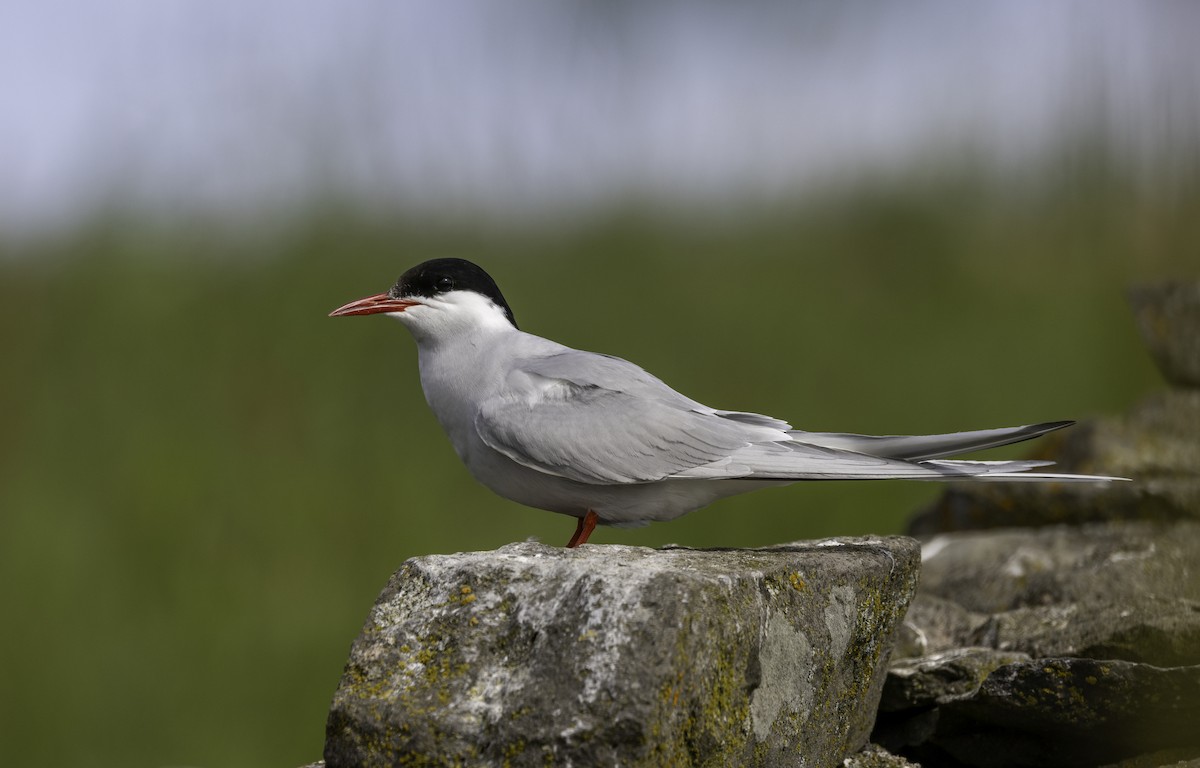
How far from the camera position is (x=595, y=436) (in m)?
2.42

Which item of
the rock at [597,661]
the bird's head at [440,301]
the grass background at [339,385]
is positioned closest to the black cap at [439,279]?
the bird's head at [440,301]

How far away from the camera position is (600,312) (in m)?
5.77

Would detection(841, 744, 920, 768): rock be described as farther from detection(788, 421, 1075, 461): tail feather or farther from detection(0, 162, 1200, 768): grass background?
detection(0, 162, 1200, 768): grass background

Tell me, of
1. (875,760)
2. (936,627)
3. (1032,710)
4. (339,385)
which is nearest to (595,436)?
(875,760)

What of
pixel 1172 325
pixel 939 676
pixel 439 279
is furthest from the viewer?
pixel 1172 325

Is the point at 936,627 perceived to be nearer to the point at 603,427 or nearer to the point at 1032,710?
the point at 1032,710

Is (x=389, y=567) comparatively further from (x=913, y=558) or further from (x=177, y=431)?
(x=913, y=558)

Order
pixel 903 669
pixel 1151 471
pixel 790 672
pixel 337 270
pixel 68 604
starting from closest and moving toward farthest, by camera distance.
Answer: pixel 790 672 → pixel 903 669 → pixel 1151 471 → pixel 68 604 → pixel 337 270

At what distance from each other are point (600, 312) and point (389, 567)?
66.2 inches

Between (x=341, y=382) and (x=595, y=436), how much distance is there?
132 inches

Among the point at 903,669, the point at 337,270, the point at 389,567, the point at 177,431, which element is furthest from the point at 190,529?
the point at 903,669

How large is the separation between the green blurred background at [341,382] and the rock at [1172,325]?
35cm

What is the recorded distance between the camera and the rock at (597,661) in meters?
1.71

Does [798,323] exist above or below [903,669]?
above
